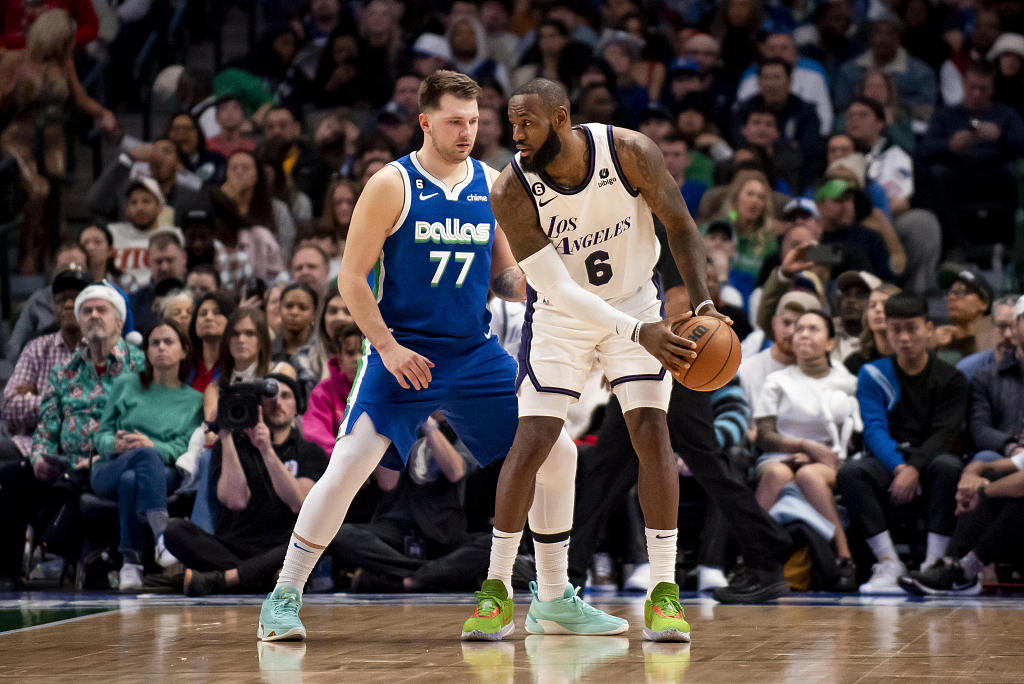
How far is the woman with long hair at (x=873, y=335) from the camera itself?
7.77 meters

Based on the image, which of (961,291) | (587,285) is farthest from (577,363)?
(961,291)

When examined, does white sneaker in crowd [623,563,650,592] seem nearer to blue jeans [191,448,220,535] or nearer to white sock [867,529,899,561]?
white sock [867,529,899,561]

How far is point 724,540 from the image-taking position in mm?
7141

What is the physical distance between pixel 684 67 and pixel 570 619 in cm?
726

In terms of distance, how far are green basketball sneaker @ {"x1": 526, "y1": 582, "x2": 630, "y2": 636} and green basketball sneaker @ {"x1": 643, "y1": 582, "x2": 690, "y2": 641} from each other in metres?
0.24

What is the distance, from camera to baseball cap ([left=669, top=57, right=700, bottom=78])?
11602mm

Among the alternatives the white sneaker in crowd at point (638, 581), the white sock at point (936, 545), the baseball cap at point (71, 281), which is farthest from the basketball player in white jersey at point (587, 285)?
the baseball cap at point (71, 281)

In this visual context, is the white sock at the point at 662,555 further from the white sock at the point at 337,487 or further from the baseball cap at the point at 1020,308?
the baseball cap at the point at 1020,308

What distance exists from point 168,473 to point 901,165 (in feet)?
18.5

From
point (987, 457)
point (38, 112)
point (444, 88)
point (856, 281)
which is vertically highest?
point (38, 112)

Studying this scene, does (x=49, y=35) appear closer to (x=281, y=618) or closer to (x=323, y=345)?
(x=323, y=345)

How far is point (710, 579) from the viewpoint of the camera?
700 cm

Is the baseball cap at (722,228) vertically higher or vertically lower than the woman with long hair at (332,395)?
higher

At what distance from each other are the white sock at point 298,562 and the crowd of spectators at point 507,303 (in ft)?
5.63
